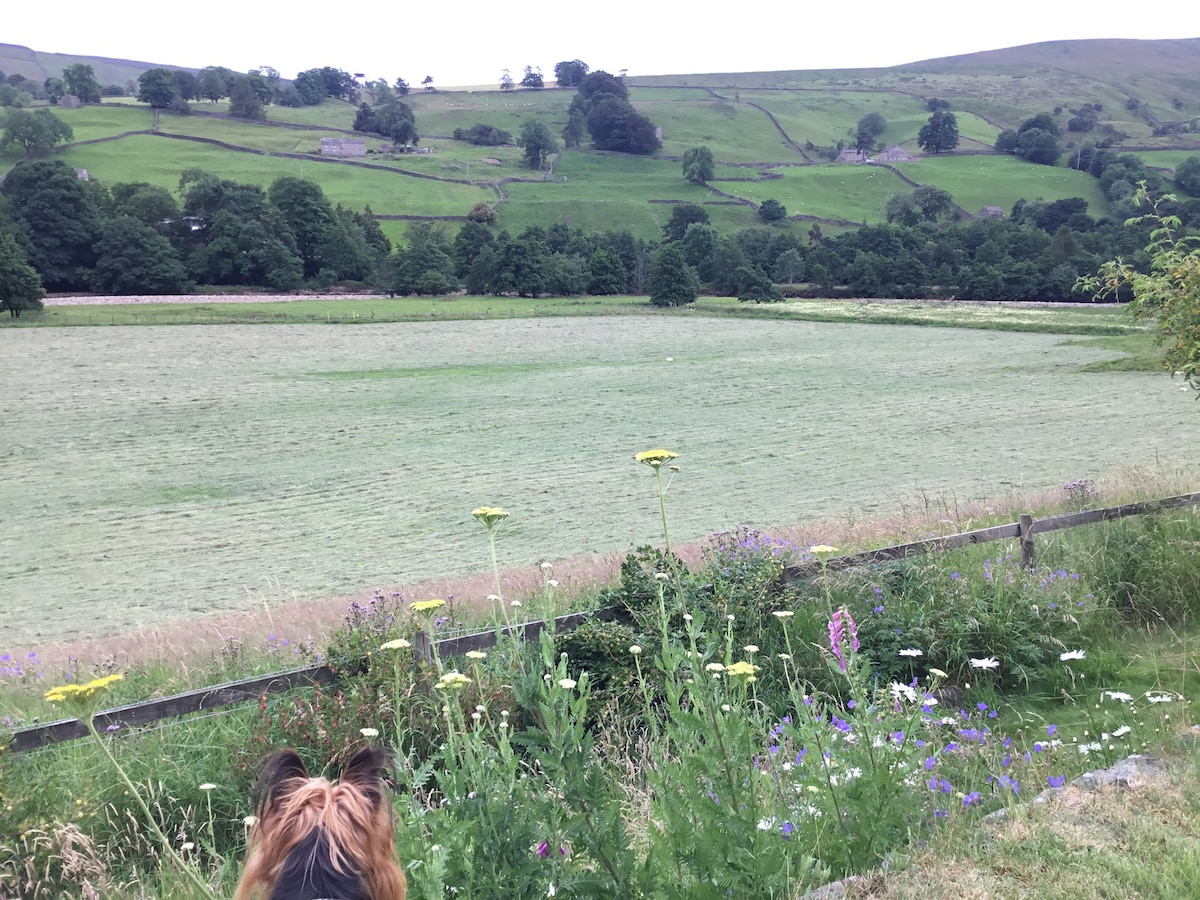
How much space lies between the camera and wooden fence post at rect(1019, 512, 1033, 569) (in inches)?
347

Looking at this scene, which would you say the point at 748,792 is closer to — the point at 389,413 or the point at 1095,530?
the point at 1095,530

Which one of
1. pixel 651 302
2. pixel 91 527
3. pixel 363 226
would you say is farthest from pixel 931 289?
pixel 91 527

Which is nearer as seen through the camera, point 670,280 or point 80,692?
point 80,692

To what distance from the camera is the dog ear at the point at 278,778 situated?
7.77 feet

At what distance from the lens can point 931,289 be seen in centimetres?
8644

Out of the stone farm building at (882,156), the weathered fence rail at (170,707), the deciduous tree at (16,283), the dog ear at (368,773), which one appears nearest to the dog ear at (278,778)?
the dog ear at (368,773)

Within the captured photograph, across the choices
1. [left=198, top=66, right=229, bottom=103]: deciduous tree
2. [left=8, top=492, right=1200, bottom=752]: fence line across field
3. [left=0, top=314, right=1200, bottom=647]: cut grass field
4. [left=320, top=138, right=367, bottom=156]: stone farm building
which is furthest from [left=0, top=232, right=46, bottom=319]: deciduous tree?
[left=198, top=66, right=229, bottom=103]: deciduous tree

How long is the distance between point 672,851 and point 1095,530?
26.2 ft

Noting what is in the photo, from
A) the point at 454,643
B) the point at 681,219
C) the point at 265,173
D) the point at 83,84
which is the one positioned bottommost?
the point at 681,219

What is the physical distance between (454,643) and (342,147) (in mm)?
151920

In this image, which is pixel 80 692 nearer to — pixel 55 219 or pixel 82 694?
pixel 82 694

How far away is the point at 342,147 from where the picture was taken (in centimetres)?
14462

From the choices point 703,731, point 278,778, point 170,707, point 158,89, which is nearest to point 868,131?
point 158,89

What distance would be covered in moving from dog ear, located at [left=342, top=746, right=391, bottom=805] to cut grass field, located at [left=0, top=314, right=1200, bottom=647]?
9.56 meters
